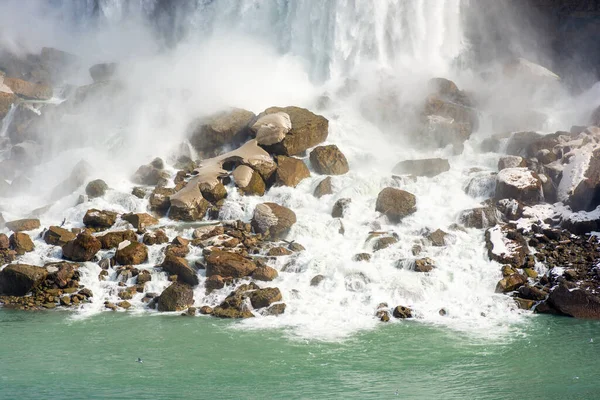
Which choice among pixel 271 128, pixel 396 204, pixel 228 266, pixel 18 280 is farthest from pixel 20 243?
pixel 396 204

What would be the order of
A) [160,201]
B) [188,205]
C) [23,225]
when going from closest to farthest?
[23,225] → [188,205] → [160,201]

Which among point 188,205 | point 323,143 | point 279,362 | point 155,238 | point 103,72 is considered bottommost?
point 279,362

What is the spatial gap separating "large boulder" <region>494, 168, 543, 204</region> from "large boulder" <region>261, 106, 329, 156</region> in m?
10.3

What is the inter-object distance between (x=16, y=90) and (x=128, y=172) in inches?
691

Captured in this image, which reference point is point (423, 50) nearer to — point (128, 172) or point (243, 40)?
point (243, 40)

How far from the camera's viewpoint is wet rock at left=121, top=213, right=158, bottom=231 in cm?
2717

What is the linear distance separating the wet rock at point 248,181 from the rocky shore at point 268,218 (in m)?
0.07

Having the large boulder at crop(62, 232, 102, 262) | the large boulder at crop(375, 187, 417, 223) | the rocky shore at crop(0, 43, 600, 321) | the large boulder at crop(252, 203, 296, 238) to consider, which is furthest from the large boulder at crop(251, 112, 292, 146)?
the large boulder at crop(62, 232, 102, 262)

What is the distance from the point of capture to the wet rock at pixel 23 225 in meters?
27.5

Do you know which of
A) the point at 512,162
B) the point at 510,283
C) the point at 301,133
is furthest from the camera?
the point at 301,133

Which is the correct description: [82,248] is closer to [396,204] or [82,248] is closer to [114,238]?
[114,238]

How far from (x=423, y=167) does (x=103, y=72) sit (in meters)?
29.0

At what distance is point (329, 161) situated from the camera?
31641 mm

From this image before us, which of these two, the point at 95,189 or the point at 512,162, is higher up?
the point at 512,162
